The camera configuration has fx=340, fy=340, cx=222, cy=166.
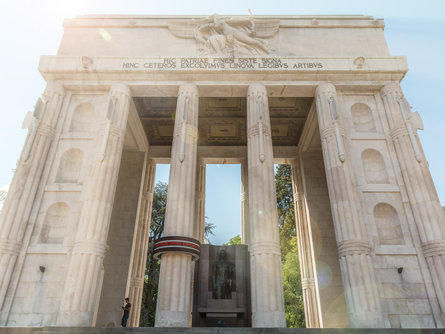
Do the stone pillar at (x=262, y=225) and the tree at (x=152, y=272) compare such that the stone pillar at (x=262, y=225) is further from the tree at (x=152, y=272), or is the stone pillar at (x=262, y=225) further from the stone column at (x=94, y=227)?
the tree at (x=152, y=272)

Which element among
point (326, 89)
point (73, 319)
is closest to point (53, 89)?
point (73, 319)

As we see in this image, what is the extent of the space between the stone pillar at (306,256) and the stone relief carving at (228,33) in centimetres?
1259

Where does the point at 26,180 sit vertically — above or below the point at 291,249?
below

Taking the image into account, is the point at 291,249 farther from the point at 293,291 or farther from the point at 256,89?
the point at 256,89

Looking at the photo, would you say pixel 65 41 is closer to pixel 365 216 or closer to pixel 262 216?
pixel 262 216

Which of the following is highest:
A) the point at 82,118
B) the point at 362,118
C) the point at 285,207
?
the point at 285,207

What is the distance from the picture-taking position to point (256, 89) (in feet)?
77.4

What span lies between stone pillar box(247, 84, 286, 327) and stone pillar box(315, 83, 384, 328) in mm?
3512

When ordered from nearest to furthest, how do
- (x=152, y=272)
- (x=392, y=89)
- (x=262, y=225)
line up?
1. (x=262, y=225)
2. (x=392, y=89)
3. (x=152, y=272)

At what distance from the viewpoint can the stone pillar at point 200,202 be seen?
100 feet

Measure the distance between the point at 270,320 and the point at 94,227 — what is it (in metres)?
10.5

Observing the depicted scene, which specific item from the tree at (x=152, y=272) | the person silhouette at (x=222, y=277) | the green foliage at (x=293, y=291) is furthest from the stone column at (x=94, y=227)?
the green foliage at (x=293, y=291)

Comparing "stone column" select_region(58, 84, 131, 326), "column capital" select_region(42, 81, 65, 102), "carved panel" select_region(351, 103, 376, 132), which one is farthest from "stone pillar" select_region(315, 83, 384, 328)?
"column capital" select_region(42, 81, 65, 102)

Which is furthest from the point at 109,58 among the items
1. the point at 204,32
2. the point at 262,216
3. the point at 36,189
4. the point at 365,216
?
the point at 365,216
